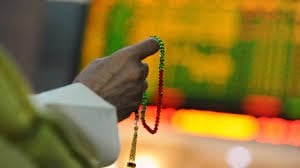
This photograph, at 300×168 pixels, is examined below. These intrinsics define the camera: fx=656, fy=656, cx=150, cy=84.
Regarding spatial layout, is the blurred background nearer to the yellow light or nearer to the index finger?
the yellow light

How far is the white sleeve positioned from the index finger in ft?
0.32

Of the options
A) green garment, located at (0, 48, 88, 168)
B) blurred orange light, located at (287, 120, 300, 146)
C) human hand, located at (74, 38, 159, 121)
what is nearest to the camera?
green garment, located at (0, 48, 88, 168)

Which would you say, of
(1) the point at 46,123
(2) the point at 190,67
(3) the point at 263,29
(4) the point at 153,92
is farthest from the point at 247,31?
(1) the point at 46,123

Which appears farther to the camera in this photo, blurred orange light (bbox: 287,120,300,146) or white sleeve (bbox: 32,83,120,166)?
blurred orange light (bbox: 287,120,300,146)

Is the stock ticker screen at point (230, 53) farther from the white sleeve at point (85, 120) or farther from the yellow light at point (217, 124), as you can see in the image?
the white sleeve at point (85, 120)

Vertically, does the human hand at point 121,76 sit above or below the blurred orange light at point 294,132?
above

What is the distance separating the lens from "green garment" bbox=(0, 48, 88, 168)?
249 mm

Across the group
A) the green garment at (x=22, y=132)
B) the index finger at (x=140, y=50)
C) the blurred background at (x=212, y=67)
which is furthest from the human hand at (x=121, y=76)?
the blurred background at (x=212, y=67)

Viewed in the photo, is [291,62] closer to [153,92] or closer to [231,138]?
[231,138]

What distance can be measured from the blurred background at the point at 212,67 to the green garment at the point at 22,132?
3.94 ft

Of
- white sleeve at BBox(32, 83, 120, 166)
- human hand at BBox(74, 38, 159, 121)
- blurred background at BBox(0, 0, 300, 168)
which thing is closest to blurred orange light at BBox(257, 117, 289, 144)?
blurred background at BBox(0, 0, 300, 168)

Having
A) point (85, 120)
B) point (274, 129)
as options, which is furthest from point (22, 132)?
point (274, 129)

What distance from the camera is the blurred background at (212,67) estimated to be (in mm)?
1533

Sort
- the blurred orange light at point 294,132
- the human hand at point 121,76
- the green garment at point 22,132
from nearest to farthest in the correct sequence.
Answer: the green garment at point 22,132 → the human hand at point 121,76 → the blurred orange light at point 294,132
